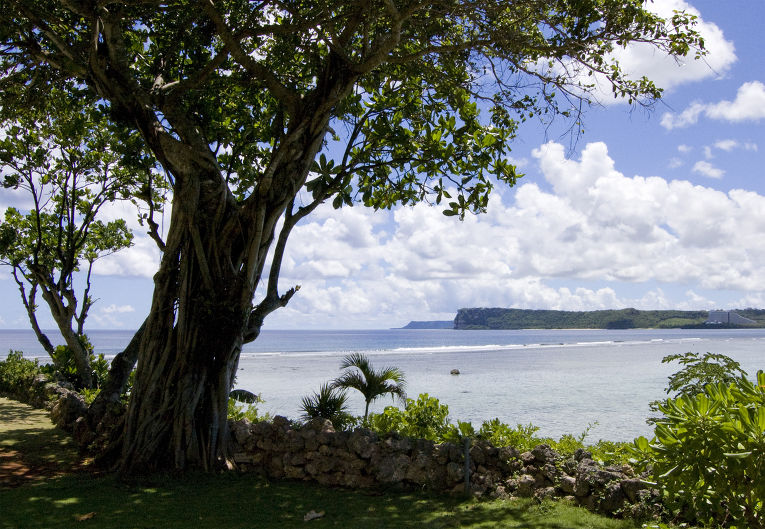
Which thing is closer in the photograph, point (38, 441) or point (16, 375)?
point (38, 441)

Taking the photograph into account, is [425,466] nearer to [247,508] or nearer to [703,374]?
[247,508]

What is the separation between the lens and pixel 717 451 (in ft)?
9.30

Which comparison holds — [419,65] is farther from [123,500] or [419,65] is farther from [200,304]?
[123,500]

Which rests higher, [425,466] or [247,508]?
[425,466]

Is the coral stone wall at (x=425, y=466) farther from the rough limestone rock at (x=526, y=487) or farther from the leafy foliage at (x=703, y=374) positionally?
the leafy foliage at (x=703, y=374)

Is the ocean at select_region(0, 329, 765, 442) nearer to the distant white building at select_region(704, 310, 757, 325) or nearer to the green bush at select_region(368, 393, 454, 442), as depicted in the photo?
the green bush at select_region(368, 393, 454, 442)

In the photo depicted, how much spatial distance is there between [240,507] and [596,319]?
134 metres

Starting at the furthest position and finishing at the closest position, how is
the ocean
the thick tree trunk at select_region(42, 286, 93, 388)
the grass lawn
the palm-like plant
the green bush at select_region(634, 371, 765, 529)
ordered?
the ocean → the thick tree trunk at select_region(42, 286, 93, 388) → the palm-like plant → the grass lawn → the green bush at select_region(634, 371, 765, 529)

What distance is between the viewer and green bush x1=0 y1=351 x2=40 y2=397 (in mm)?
13555

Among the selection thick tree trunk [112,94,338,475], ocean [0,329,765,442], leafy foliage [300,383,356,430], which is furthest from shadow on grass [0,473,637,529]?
ocean [0,329,765,442]

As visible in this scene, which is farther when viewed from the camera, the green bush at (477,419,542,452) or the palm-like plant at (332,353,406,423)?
the palm-like plant at (332,353,406,423)

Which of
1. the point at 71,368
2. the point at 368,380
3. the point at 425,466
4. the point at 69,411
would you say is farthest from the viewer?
the point at 71,368

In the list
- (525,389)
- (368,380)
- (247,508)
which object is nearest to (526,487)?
(247,508)

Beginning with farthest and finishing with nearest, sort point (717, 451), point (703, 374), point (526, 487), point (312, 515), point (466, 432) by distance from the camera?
point (466, 432) → point (526, 487) → point (703, 374) → point (312, 515) → point (717, 451)
